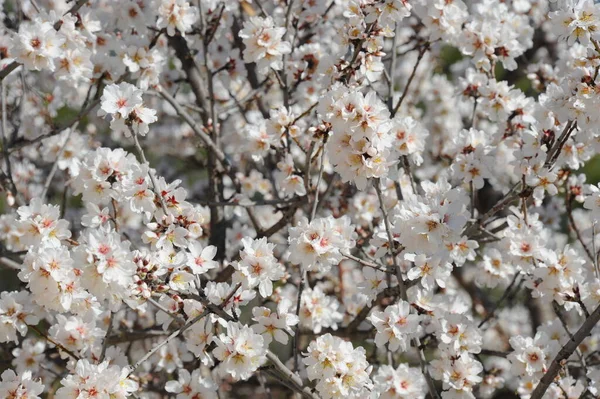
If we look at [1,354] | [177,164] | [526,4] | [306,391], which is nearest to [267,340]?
[306,391]

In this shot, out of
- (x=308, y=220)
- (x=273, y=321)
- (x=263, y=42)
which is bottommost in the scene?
(x=273, y=321)

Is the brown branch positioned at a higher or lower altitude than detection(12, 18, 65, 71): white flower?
lower

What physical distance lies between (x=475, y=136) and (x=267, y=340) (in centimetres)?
115

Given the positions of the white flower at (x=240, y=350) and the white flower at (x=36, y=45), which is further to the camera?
the white flower at (x=36, y=45)

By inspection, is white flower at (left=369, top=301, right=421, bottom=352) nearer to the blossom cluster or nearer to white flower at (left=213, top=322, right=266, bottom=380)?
the blossom cluster

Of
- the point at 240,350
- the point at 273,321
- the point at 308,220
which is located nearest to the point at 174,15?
the point at 308,220

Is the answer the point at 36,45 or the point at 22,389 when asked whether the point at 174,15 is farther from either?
the point at 22,389

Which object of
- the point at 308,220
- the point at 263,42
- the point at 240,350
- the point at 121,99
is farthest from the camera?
the point at 263,42

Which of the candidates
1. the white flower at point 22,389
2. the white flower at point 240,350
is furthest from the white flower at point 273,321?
the white flower at point 22,389

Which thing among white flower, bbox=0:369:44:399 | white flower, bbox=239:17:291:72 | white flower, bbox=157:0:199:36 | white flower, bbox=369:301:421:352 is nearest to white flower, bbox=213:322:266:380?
white flower, bbox=369:301:421:352

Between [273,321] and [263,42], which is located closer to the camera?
[273,321]

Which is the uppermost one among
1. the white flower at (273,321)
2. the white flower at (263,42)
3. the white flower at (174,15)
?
the white flower at (174,15)

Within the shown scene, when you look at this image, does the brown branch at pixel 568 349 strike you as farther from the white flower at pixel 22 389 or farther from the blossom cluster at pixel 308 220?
the white flower at pixel 22 389

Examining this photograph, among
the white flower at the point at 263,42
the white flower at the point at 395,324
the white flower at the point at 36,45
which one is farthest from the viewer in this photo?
the white flower at the point at 263,42
